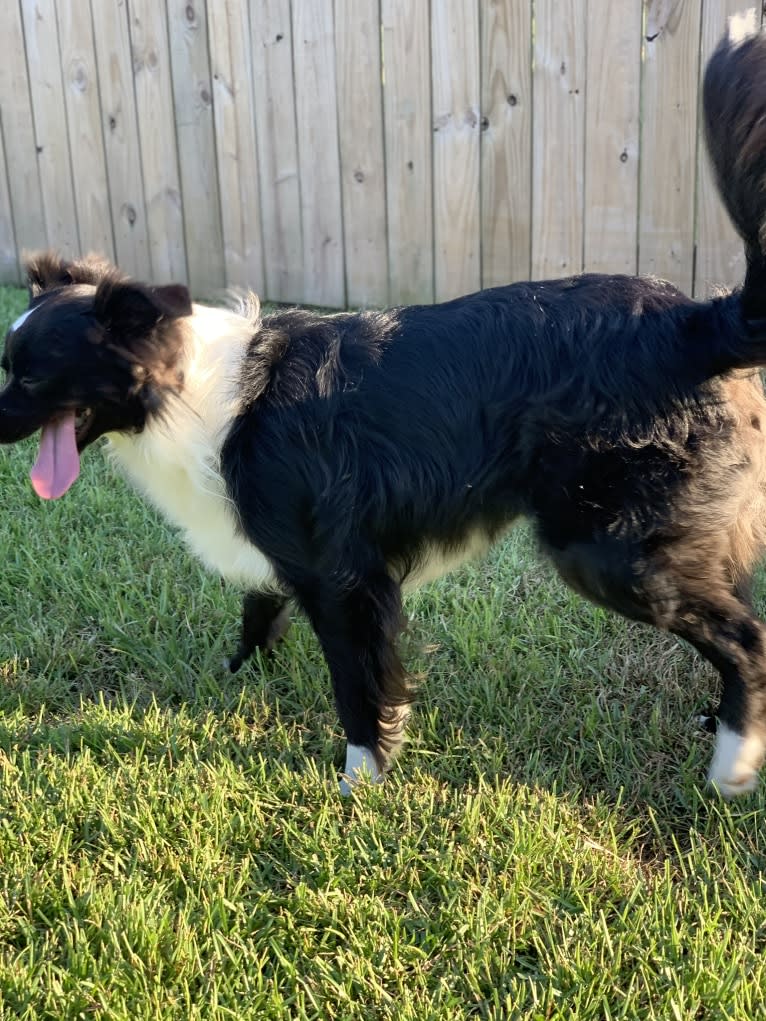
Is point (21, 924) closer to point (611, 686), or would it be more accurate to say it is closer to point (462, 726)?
point (462, 726)

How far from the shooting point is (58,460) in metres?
2.55

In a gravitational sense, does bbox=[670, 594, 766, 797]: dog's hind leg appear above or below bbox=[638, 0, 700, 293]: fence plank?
below

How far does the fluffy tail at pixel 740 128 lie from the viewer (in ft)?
6.42

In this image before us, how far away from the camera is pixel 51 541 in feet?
12.5

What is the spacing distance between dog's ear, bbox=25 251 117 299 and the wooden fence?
294 cm

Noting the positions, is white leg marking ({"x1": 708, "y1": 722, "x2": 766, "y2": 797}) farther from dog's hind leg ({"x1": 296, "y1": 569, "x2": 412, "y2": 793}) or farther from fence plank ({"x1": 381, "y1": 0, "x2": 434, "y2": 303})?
fence plank ({"x1": 381, "y1": 0, "x2": 434, "y2": 303})

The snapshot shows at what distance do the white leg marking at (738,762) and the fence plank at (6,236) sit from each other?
21.0ft

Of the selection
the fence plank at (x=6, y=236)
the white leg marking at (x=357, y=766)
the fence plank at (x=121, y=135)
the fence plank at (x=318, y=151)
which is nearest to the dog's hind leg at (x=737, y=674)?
the white leg marking at (x=357, y=766)

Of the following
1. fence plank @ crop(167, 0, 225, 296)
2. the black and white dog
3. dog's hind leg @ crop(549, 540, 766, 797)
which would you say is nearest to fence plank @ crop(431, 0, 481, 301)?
fence plank @ crop(167, 0, 225, 296)

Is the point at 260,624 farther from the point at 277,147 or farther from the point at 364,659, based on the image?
the point at 277,147

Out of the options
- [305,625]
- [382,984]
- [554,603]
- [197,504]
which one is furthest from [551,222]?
[382,984]

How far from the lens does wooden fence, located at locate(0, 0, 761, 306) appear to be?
4.72 m

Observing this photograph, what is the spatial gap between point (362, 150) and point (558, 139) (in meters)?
1.20

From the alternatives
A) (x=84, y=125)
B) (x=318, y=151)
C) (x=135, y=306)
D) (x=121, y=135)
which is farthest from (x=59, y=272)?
(x=84, y=125)
